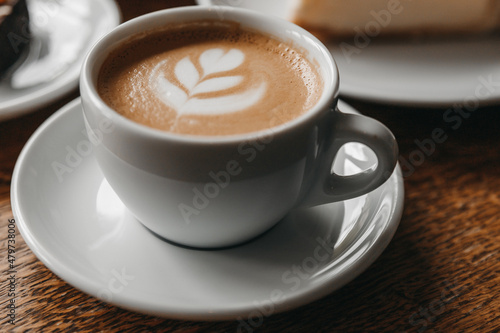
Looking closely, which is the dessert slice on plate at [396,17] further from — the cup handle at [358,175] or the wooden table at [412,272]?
the cup handle at [358,175]

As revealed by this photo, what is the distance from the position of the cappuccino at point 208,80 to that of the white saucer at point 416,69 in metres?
0.27

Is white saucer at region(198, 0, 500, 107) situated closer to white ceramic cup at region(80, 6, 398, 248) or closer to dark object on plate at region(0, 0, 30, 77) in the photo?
white ceramic cup at region(80, 6, 398, 248)

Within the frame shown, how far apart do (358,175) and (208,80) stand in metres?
0.27

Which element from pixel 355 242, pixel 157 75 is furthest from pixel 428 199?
pixel 157 75

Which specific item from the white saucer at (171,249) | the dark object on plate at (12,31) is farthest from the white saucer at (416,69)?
the dark object on plate at (12,31)

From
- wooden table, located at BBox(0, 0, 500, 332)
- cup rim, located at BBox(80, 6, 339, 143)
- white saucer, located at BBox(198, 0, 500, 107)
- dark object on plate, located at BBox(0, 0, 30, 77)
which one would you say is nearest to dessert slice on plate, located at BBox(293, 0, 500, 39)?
white saucer, located at BBox(198, 0, 500, 107)

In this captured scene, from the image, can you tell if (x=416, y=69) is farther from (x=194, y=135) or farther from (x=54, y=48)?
(x=54, y=48)

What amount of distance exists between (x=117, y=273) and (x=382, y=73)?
0.79 m

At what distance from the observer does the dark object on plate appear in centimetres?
118

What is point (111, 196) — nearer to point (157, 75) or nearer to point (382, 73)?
point (157, 75)

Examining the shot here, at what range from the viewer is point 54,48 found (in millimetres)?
1285

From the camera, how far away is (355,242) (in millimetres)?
763

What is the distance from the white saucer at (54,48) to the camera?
1049 millimetres

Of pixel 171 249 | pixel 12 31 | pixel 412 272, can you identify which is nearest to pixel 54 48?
pixel 12 31
